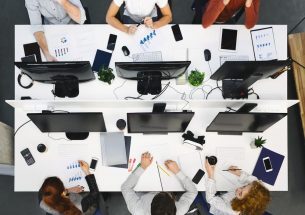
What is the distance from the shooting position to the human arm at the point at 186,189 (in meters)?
2.58

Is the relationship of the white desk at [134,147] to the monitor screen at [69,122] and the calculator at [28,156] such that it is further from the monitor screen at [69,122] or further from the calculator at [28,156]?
the monitor screen at [69,122]

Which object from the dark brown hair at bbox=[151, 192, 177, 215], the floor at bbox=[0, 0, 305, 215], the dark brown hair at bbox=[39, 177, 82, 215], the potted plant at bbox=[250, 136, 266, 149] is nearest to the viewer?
the dark brown hair at bbox=[151, 192, 177, 215]

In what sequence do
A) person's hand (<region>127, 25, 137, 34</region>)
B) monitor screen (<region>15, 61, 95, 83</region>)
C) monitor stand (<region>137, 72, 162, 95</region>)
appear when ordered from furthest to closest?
person's hand (<region>127, 25, 137, 34</region>) < monitor stand (<region>137, 72, 162, 95</region>) < monitor screen (<region>15, 61, 95, 83</region>)

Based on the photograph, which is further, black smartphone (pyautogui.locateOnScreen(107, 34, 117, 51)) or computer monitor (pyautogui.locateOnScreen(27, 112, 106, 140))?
black smartphone (pyautogui.locateOnScreen(107, 34, 117, 51))

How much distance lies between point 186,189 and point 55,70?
142 centimetres

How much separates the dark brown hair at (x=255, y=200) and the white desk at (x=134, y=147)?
0.22 m

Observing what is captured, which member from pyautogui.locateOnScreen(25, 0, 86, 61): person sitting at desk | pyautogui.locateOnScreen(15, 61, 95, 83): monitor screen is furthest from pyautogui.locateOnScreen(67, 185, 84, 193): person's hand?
pyautogui.locateOnScreen(25, 0, 86, 61): person sitting at desk

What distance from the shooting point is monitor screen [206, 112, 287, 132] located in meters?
2.32

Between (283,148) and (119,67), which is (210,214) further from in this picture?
(119,67)

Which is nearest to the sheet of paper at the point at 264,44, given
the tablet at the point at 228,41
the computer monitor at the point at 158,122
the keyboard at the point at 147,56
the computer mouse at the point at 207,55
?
the tablet at the point at 228,41

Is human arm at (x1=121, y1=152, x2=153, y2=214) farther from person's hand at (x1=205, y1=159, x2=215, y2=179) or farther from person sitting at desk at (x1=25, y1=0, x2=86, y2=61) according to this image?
person sitting at desk at (x1=25, y1=0, x2=86, y2=61)

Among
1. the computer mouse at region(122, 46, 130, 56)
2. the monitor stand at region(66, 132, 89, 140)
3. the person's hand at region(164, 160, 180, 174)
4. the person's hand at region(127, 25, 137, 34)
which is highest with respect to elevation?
the person's hand at region(127, 25, 137, 34)

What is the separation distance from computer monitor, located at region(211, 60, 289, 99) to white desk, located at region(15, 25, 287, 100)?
11 cm

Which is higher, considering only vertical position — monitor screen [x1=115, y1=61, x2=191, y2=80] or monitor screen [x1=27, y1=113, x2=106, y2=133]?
monitor screen [x1=115, y1=61, x2=191, y2=80]
